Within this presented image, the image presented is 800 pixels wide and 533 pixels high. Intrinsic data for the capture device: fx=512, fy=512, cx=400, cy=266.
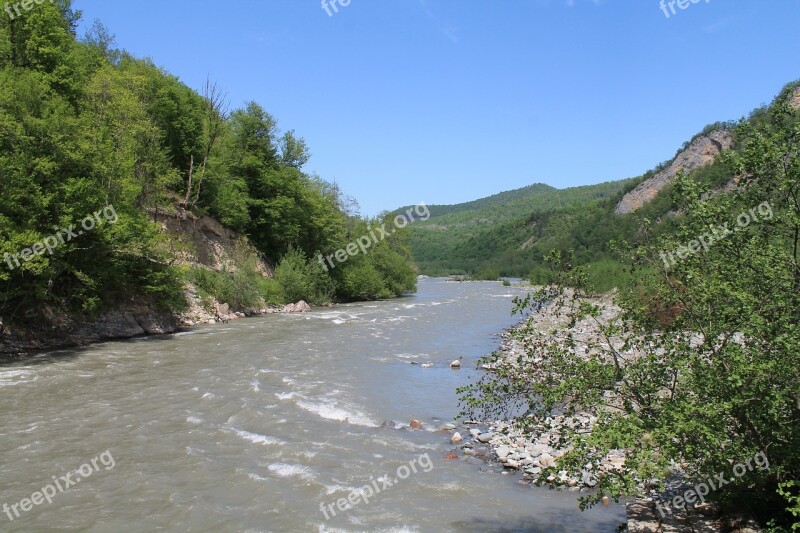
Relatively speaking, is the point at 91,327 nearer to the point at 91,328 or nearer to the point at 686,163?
the point at 91,328

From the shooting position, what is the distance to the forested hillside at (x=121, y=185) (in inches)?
808

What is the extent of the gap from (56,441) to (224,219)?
110ft

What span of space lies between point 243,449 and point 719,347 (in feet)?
30.9

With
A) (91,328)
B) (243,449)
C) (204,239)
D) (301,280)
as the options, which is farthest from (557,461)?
(301,280)

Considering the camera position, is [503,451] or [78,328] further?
[78,328]

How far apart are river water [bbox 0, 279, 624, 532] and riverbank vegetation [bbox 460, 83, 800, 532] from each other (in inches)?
113

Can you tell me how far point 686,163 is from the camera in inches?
4510

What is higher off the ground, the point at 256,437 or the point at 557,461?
the point at 557,461

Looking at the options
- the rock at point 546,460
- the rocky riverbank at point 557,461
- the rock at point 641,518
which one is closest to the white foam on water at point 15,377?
the rocky riverbank at point 557,461

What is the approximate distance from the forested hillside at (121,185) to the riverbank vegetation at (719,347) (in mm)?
20772

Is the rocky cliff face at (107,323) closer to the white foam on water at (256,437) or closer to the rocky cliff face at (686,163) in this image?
the white foam on water at (256,437)

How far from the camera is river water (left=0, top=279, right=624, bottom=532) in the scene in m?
8.22

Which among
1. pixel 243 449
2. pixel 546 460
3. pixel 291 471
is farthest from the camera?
pixel 243 449

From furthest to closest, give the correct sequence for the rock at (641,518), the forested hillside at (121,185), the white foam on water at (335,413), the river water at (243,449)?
the forested hillside at (121,185), the white foam on water at (335,413), the river water at (243,449), the rock at (641,518)
